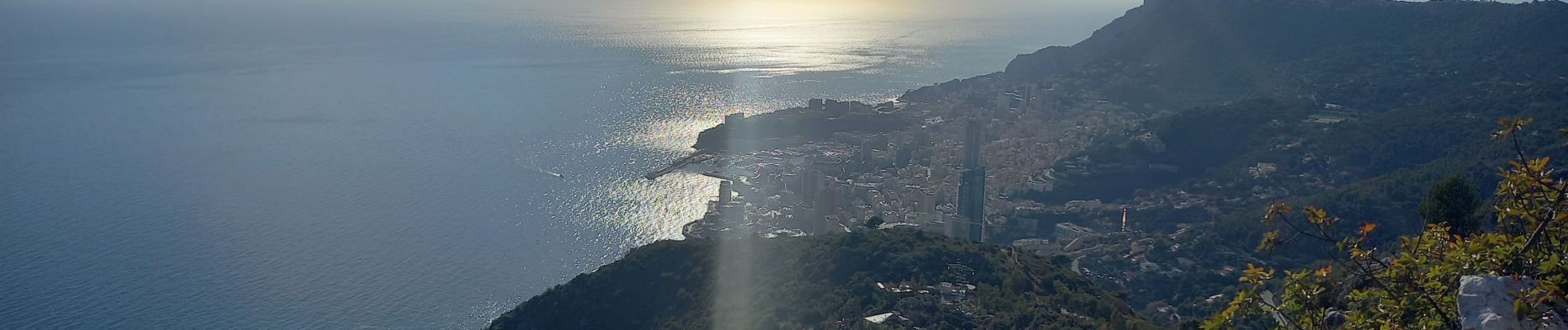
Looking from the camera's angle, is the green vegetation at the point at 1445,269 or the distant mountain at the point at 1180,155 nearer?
the green vegetation at the point at 1445,269

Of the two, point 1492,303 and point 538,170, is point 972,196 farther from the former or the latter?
point 1492,303

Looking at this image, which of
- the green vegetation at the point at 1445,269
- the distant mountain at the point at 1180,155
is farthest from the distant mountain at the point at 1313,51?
the green vegetation at the point at 1445,269

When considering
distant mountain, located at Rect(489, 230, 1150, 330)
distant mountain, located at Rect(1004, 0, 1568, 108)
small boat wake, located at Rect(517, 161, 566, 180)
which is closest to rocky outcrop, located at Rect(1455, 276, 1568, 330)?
distant mountain, located at Rect(489, 230, 1150, 330)

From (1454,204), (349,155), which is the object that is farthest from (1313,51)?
(1454,204)

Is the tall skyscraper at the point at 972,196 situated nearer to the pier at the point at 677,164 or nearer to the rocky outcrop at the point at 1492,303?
the pier at the point at 677,164

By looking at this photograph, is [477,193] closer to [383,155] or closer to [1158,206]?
[383,155]

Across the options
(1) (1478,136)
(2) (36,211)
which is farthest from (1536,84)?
(2) (36,211)
